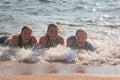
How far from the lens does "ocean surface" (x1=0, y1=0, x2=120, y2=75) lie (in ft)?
26.5

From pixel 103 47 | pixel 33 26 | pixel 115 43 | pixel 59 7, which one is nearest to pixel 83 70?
pixel 103 47

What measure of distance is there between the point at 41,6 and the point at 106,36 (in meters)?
5.74

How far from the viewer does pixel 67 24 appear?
1263 centimetres

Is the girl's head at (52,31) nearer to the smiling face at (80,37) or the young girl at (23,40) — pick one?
the young girl at (23,40)

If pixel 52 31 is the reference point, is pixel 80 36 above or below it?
below

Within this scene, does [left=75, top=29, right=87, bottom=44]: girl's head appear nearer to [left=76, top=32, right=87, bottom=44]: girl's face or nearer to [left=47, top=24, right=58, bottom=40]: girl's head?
[left=76, top=32, right=87, bottom=44]: girl's face

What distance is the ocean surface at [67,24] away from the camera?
807 cm

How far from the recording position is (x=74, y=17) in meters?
13.8

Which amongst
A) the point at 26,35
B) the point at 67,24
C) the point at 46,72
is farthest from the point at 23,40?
→ the point at 67,24

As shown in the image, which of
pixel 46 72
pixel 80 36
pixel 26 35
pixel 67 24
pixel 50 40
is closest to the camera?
pixel 46 72

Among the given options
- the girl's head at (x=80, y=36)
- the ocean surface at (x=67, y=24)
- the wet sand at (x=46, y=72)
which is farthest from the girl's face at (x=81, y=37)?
the wet sand at (x=46, y=72)

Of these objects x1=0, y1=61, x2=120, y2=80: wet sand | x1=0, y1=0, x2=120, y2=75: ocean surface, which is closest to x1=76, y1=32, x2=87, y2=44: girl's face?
x1=0, y1=0, x2=120, y2=75: ocean surface

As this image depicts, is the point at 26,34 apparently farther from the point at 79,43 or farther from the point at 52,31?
the point at 79,43

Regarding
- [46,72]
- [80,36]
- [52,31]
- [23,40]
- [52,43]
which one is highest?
[52,31]
